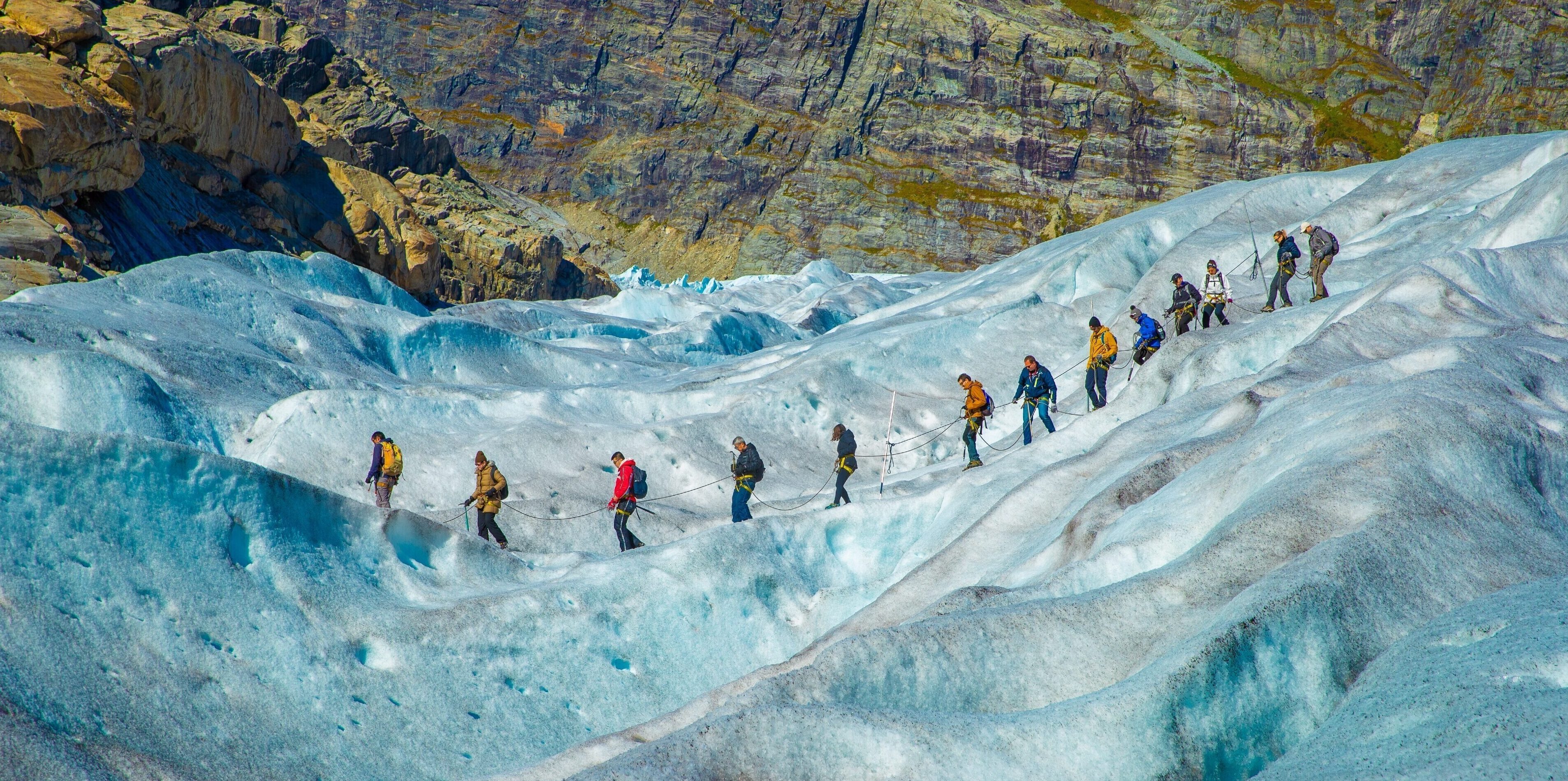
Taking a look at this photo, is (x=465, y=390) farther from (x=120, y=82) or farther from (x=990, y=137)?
(x=990, y=137)

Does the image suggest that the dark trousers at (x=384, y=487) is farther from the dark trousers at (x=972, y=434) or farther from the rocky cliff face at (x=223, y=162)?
the rocky cliff face at (x=223, y=162)

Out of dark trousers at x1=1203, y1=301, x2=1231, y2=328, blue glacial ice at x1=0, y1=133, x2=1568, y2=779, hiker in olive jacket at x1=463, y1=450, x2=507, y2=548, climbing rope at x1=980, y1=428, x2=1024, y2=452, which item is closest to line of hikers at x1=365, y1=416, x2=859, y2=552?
hiker in olive jacket at x1=463, y1=450, x2=507, y2=548

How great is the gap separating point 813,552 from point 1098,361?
22.9 ft

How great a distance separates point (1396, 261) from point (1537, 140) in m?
8.15

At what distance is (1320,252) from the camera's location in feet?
70.2

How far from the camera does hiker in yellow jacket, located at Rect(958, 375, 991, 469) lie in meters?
18.3

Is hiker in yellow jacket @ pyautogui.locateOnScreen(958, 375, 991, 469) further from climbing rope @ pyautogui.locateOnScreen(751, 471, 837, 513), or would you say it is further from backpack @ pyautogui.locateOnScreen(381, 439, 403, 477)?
backpack @ pyautogui.locateOnScreen(381, 439, 403, 477)

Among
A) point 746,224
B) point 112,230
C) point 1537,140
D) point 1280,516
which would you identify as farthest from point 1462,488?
point 746,224

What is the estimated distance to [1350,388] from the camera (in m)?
11.2

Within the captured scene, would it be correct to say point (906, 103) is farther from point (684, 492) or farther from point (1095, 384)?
point (684, 492)

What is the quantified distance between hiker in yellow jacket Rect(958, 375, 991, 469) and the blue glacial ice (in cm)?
88

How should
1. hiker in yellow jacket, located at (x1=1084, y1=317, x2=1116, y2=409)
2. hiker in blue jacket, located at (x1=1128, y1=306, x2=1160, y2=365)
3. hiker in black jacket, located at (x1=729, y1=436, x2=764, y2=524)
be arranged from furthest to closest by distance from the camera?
hiker in blue jacket, located at (x1=1128, y1=306, x2=1160, y2=365), hiker in yellow jacket, located at (x1=1084, y1=317, x2=1116, y2=409), hiker in black jacket, located at (x1=729, y1=436, x2=764, y2=524)

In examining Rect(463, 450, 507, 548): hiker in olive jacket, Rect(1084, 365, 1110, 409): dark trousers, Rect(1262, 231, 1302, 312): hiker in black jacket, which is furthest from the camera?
Rect(1262, 231, 1302, 312): hiker in black jacket

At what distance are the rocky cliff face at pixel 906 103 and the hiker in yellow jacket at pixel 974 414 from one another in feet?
353
